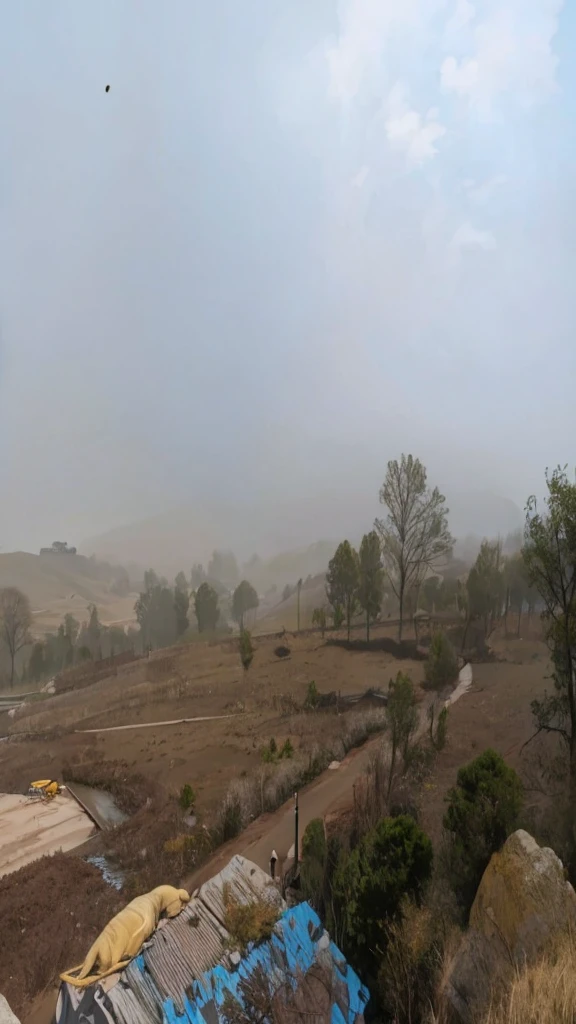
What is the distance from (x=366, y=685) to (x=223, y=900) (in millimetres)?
20201

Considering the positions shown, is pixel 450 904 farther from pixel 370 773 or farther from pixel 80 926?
pixel 80 926

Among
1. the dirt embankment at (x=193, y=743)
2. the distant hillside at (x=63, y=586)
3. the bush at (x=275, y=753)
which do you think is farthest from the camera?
the distant hillside at (x=63, y=586)

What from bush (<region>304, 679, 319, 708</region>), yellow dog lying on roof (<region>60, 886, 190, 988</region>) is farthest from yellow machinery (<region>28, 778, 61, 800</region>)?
yellow dog lying on roof (<region>60, 886, 190, 988</region>)

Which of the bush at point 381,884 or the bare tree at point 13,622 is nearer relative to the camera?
the bush at point 381,884

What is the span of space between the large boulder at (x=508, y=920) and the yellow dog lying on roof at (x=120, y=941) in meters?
5.68

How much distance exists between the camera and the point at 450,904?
310 inches

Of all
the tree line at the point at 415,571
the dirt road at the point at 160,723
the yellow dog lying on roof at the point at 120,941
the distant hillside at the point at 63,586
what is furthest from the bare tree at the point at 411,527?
the distant hillside at the point at 63,586

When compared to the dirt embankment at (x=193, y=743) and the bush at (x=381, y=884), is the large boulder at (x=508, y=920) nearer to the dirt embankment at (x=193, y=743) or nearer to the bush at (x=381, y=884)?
the bush at (x=381, y=884)

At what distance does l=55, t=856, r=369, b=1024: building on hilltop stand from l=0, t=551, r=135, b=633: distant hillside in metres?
93.9

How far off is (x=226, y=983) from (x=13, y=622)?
70605mm

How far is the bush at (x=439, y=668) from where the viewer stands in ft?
81.0

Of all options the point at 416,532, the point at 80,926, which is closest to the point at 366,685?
the point at 416,532

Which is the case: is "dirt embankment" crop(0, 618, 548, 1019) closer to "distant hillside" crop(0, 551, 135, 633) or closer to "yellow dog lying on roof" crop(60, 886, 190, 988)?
"yellow dog lying on roof" crop(60, 886, 190, 988)

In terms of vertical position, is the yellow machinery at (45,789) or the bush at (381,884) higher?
the bush at (381,884)
